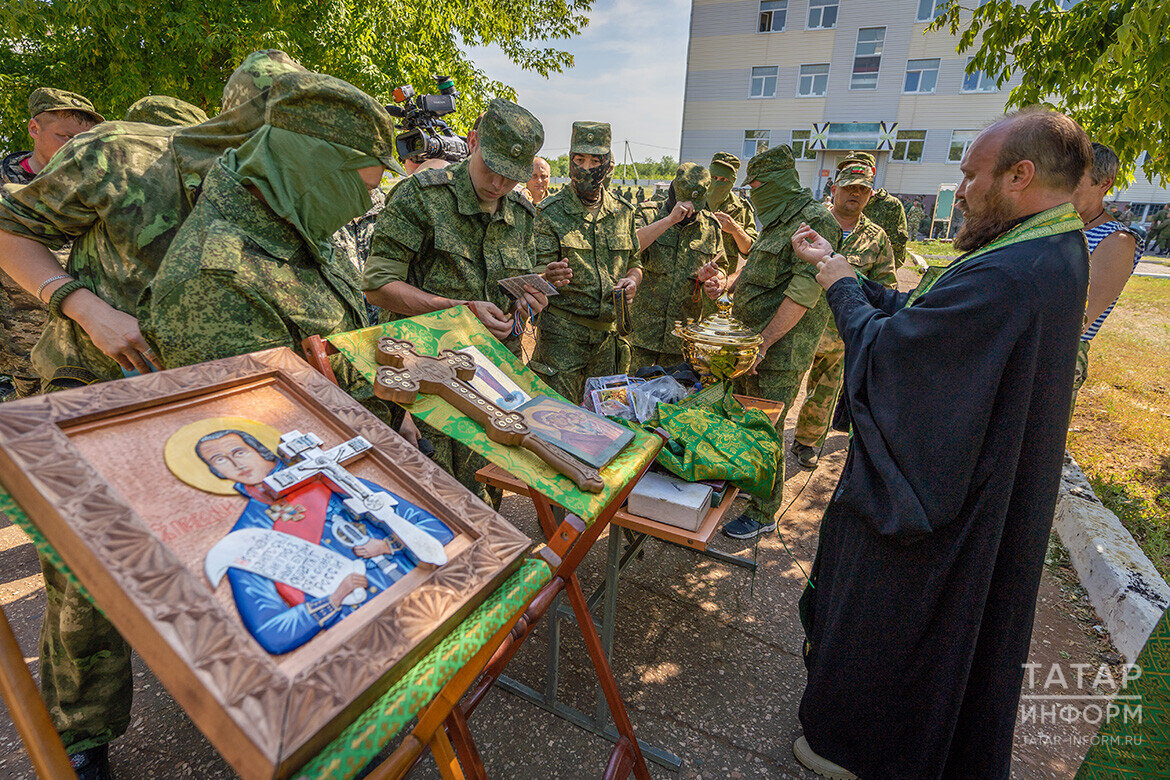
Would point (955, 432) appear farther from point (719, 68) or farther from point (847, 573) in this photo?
point (719, 68)

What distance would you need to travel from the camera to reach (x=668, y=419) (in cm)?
219

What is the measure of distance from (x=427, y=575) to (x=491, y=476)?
4.04 ft

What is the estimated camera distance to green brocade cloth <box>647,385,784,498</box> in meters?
2.07

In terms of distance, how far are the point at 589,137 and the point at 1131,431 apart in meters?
5.54

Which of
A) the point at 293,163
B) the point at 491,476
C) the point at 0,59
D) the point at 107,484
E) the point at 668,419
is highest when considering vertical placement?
the point at 0,59

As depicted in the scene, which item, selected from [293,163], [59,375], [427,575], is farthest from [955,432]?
[59,375]

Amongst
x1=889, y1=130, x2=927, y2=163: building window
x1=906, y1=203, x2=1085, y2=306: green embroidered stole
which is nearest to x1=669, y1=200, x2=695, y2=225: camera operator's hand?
x1=906, y1=203, x2=1085, y2=306: green embroidered stole

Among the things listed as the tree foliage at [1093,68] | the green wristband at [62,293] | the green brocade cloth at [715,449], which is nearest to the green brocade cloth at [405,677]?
the green brocade cloth at [715,449]

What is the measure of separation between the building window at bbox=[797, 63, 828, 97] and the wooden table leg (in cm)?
2800

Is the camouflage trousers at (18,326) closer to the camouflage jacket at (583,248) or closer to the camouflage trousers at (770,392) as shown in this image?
the camouflage jacket at (583,248)

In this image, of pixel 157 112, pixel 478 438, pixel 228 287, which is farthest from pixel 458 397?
pixel 157 112

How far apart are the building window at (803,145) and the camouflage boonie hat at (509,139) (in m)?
25.1

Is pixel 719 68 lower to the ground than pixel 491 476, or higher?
higher

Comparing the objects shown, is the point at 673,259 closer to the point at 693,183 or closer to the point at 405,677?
the point at 693,183
